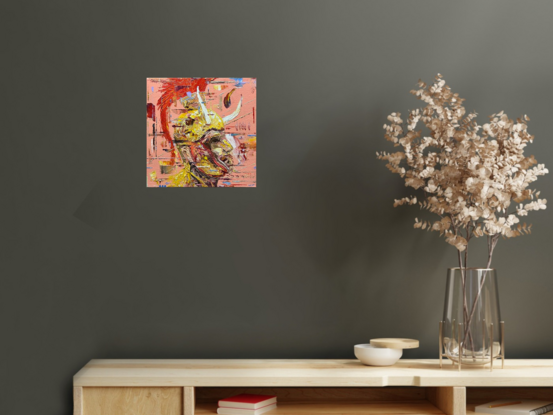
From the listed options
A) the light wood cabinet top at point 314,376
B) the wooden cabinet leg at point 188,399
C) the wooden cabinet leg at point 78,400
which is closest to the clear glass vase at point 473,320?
the light wood cabinet top at point 314,376

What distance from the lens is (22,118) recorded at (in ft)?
8.26

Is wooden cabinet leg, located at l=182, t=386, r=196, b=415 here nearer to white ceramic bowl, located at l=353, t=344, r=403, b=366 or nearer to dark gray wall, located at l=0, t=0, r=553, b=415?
dark gray wall, located at l=0, t=0, r=553, b=415

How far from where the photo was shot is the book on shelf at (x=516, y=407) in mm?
2133

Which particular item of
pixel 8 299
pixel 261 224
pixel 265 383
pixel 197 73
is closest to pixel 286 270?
pixel 261 224

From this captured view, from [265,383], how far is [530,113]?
66.6 inches

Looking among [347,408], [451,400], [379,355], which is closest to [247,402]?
[347,408]

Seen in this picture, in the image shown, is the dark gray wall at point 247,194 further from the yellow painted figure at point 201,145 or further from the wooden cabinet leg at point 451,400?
the wooden cabinet leg at point 451,400

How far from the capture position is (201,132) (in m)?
2.53

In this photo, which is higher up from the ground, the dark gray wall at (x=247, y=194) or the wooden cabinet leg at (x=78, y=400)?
the dark gray wall at (x=247, y=194)

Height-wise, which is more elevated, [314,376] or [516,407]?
[314,376]

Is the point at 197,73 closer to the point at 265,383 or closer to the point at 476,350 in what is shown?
the point at 265,383

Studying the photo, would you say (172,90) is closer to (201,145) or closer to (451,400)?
(201,145)

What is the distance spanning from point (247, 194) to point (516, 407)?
4.61 ft

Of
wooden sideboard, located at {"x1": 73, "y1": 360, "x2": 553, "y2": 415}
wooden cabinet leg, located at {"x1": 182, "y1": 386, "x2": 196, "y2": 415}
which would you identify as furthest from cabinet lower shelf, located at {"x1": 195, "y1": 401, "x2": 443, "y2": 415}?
wooden cabinet leg, located at {"x1": 182, "y1": 386, "x2": 196, "y2": 415}
